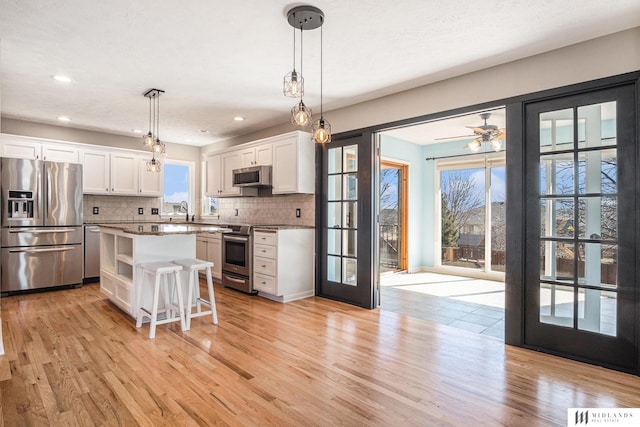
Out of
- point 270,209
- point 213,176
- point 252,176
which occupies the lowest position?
point 270,209

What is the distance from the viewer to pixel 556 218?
9.53 ft

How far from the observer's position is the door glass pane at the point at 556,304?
2.83 meters

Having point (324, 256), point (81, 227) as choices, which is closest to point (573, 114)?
point (324, 256)

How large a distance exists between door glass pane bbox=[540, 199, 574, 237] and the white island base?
3.46 m

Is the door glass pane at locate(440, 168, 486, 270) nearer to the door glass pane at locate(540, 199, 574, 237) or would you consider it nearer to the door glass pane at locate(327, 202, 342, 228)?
the door glass pane at locate(327, 202, 342, 228)

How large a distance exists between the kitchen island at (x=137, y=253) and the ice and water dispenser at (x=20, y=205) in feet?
4.24

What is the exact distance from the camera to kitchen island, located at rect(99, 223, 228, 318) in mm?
3559

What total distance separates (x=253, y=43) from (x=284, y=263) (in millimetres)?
2615

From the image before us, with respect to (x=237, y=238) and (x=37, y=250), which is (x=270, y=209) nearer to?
(x=237, y=238)

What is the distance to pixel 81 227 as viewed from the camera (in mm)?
5223
